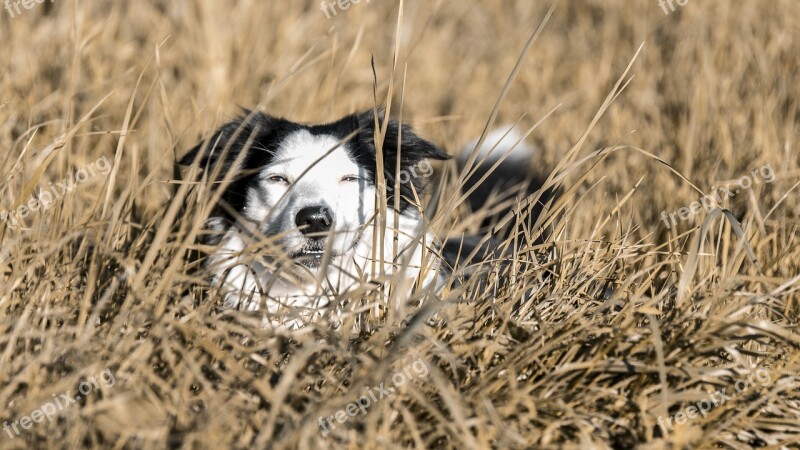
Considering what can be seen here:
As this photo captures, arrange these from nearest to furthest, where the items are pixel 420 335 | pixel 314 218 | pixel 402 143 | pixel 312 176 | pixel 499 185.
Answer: pixel 420 335 < pixel 314 218 < pixel 312 176 < pixel 402 143 < pixel 499 185

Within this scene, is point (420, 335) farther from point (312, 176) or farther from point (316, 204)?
point (312, 176)

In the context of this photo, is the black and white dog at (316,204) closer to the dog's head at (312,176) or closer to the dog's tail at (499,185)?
the dog's head at (312,176)

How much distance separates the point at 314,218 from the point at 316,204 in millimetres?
72

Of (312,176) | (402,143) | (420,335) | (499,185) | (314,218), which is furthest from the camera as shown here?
(499,185)

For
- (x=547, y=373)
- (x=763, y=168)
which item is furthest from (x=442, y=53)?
(x=547, y=373)

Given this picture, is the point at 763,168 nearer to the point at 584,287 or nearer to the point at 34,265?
the point at 584,287

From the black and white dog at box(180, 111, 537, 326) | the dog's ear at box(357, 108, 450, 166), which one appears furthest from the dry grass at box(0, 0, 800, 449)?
the dog's ear at box(357, 108, 450, 166)

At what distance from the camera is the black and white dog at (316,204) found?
2.41 m

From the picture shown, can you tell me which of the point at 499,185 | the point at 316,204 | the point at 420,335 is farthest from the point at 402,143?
the point at 420,335

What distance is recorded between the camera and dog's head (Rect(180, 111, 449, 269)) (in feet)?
8.27

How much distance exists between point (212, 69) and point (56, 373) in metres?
2.93

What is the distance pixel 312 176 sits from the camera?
2.68 metres

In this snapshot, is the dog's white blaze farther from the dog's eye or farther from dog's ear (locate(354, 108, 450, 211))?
dog's ear (locate(354, 108, 450, 211))

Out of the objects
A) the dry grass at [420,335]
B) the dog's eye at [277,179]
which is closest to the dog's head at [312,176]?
the dog's eye at [277,179]
